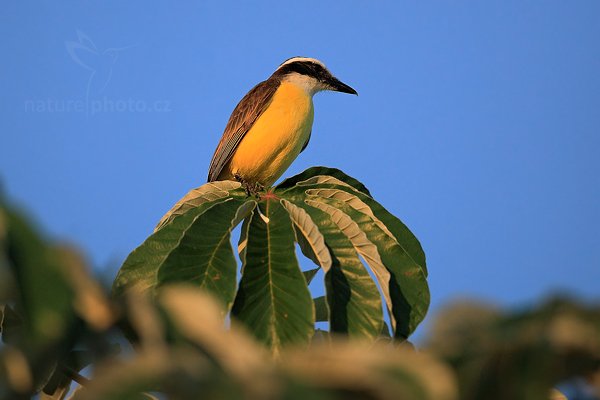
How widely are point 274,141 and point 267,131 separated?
0.11m

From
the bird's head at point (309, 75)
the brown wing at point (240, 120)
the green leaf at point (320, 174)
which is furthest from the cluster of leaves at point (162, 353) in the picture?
the bird's head at point (309, 75)

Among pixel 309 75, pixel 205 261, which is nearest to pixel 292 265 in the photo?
pixel 205 261

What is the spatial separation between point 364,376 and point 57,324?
47 centimetres

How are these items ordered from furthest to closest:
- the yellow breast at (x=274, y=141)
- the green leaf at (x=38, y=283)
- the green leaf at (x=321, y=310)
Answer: the yellow breast at (x=274, y=141), the green leaf at (x=321, y=310), the green leaf at (x=38, y=283)

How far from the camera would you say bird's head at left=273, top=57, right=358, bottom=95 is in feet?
21.2

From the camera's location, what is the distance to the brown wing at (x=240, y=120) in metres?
6.01

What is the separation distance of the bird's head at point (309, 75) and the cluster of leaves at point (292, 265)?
3.23m

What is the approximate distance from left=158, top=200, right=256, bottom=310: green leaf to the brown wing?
323 cm

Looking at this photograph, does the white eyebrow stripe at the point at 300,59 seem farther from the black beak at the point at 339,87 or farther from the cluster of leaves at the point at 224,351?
the cluster of leaves at the point at 224,351

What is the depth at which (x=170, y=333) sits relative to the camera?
1062mm

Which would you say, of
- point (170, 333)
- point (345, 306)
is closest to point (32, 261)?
point (170, 333)

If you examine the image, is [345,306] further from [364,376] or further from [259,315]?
[364,376]

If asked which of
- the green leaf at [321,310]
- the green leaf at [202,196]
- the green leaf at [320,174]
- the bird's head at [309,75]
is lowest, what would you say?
the green leaf at [321,310]

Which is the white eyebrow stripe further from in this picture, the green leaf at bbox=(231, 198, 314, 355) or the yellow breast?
the green leaf at bbox=(231, 198, 314, 355)
